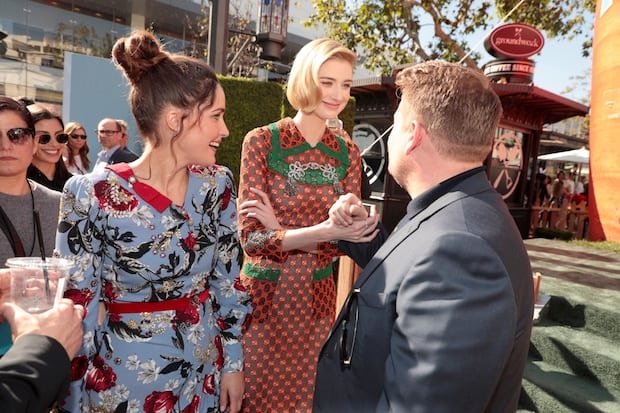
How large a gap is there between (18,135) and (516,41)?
13664 mm

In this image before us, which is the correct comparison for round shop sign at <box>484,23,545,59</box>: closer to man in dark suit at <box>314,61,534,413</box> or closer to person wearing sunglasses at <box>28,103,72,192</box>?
person wearing sunglasses at <box>28,103,72,192</box>

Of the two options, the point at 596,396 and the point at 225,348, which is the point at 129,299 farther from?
the point at 596,396

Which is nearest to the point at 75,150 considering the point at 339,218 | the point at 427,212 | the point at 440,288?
the point at 339,218

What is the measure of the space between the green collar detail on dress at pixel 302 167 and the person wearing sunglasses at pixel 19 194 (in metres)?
1.45

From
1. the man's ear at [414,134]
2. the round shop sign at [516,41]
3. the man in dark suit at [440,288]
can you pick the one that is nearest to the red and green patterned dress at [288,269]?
the man in dark suit at [440,288]

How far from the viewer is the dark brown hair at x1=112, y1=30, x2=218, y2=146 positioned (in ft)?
6.10

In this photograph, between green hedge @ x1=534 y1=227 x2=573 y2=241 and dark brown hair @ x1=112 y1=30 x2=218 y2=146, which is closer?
dark brown hair @ x1=112 y1=30 x2=218 y2=146

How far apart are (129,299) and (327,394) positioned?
86 cm

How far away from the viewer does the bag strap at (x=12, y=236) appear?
250 centimetres

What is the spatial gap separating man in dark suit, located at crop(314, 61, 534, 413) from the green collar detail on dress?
790 millimetres

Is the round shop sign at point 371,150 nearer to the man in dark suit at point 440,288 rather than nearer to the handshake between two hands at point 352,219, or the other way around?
the handshake between two hands at point 352,219

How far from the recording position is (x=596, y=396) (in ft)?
12.5

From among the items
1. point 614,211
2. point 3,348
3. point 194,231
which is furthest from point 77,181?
point 614,211

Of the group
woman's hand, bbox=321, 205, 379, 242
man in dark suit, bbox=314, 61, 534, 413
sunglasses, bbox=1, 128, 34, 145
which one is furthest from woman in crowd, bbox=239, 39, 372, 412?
sunglasses, bbox=1, 128, 34, 145
